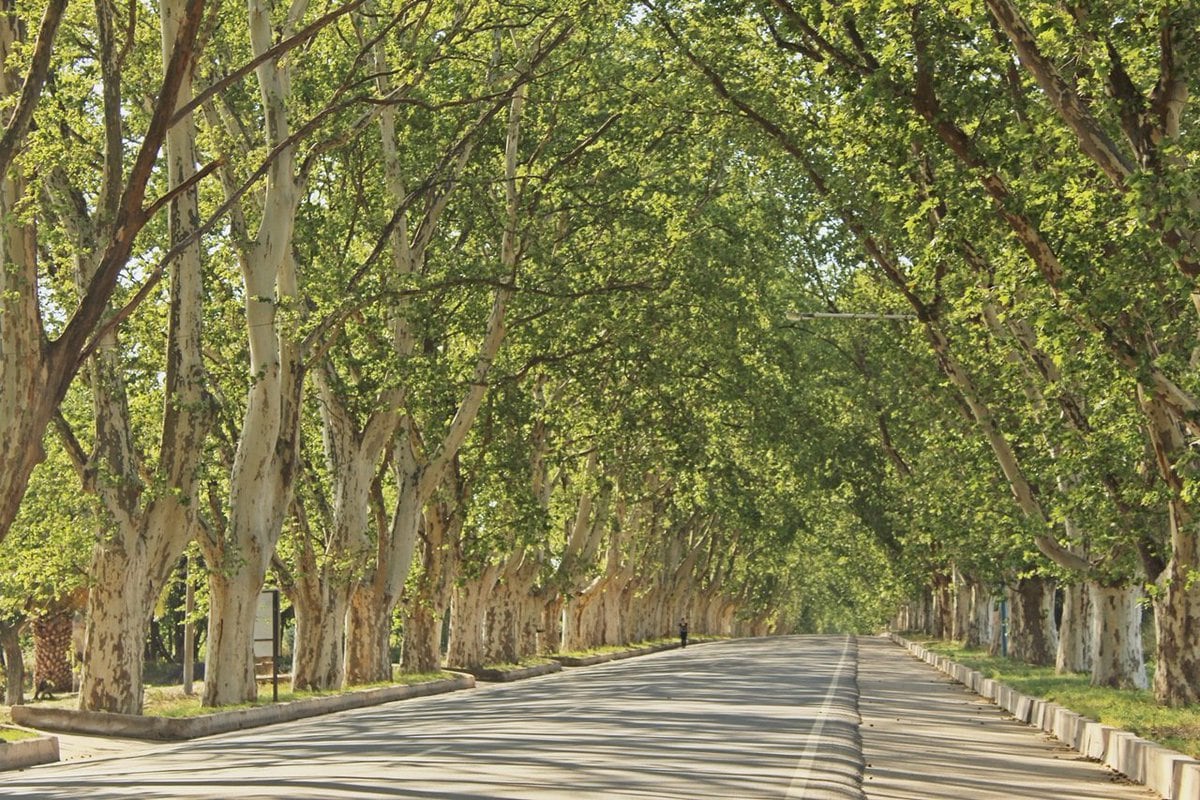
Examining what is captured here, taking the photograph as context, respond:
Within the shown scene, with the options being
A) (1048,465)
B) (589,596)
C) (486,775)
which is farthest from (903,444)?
(486,775)

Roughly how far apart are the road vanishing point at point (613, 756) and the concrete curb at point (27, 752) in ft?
1.15

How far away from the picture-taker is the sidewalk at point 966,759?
47.4ft

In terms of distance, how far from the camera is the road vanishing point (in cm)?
1230

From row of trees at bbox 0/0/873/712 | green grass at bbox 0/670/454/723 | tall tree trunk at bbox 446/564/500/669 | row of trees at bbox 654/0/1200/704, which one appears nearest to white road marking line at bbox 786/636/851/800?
row of trees at bbox 654/0/1200/704

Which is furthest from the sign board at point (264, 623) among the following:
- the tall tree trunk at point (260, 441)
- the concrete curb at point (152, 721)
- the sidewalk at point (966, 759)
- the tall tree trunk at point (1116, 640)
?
the tall tree trunk at point (1116, 640)

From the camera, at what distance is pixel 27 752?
17.5m

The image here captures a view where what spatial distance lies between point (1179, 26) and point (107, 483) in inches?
Answer: 514

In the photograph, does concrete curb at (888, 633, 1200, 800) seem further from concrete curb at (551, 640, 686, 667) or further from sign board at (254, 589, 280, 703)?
concrete curb at (551, 640, 686, 667)

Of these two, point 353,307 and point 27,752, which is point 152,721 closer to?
point 27,752

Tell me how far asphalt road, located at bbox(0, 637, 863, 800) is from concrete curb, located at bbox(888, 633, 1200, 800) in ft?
7.88

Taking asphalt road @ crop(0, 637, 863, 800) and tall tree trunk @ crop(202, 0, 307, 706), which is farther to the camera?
tall tree trunk @ crop(202, 0, 307, 706)

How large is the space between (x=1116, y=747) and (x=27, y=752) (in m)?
10.4

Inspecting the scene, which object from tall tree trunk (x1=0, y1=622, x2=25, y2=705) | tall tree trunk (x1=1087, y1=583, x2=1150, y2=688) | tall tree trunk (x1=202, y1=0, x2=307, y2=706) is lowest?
tall tree trunk (x1=0, y1=622, x2=25, y2=705)

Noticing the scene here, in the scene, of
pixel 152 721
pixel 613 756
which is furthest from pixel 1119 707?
pixel 152 721
